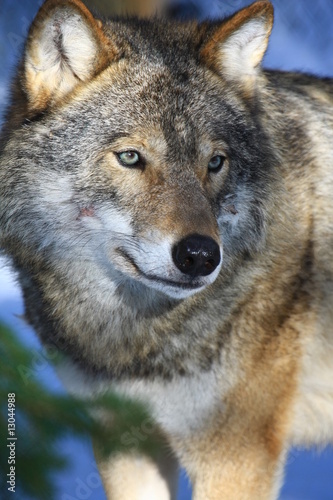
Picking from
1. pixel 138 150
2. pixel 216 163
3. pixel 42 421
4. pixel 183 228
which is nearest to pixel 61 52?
pixel 138 150

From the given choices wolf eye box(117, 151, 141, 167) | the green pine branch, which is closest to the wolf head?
wolf eye box(117, 151, 141, 167)

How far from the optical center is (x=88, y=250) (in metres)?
2.49

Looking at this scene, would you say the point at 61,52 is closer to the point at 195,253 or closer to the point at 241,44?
the point at 241,44

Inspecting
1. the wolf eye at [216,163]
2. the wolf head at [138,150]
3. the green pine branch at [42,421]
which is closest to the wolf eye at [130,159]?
the wolf head at [138,150]

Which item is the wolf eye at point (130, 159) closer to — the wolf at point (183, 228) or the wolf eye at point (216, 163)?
the wolf at point (183, 228)

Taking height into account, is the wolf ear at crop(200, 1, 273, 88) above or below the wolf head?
above

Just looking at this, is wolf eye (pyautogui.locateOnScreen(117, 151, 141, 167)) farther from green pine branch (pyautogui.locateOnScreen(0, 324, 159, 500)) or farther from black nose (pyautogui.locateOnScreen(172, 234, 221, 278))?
green pine branch (pyautogui.locateOnScreen(0, 324, 159, 500))

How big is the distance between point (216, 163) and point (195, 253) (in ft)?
1.51

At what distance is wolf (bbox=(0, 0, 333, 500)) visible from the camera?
7.43ft

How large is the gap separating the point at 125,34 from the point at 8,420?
1.76m

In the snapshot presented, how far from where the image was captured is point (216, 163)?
2.40 metres

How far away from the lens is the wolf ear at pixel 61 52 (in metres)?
2.25

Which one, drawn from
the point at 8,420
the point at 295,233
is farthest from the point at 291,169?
the point at 8,420

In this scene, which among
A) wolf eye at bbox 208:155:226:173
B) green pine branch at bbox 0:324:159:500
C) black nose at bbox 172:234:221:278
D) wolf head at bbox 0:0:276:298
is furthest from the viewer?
wolf eye at bbox 208:155:226:173
